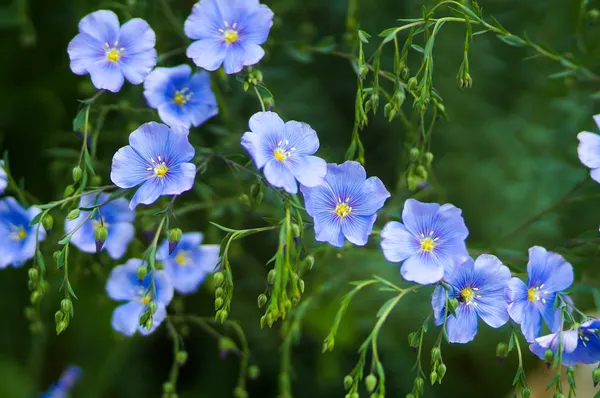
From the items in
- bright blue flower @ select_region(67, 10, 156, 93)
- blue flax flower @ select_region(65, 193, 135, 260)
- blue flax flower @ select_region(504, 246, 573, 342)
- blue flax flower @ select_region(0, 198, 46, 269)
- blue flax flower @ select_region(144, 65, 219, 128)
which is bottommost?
blue flax flower @ select_region(0, 198, 46, 269)

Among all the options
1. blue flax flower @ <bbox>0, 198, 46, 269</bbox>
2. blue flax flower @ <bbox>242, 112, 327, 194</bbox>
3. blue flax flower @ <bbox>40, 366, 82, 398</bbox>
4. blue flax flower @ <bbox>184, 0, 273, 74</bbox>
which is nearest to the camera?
blue flax flower @ <bbox>242, 112, 327, 194</bbox>

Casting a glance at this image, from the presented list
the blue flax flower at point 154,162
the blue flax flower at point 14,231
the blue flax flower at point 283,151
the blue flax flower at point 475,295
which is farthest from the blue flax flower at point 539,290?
the blue flax flower at point 14,231

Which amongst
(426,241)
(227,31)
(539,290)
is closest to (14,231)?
(227,31)

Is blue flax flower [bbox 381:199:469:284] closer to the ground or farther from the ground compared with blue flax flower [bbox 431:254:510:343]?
farther from the ground

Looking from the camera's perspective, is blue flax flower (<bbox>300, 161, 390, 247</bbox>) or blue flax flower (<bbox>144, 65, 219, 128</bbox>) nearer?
blue flax flower (<bbox>300, 161, 390, 247</bbox>)

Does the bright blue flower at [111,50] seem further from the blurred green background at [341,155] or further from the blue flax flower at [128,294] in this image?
the blurred green background at [341,155]

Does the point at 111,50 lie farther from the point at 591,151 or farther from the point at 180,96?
the point at 591,151

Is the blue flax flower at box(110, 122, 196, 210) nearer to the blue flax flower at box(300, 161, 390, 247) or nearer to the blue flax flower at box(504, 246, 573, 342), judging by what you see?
the blue flax flower at box(300, 161, 390, 247)

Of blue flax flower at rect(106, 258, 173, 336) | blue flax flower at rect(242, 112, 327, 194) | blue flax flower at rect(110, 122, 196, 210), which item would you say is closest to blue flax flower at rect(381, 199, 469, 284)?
blue flax flower at rect(242, 112, 327, 194)
